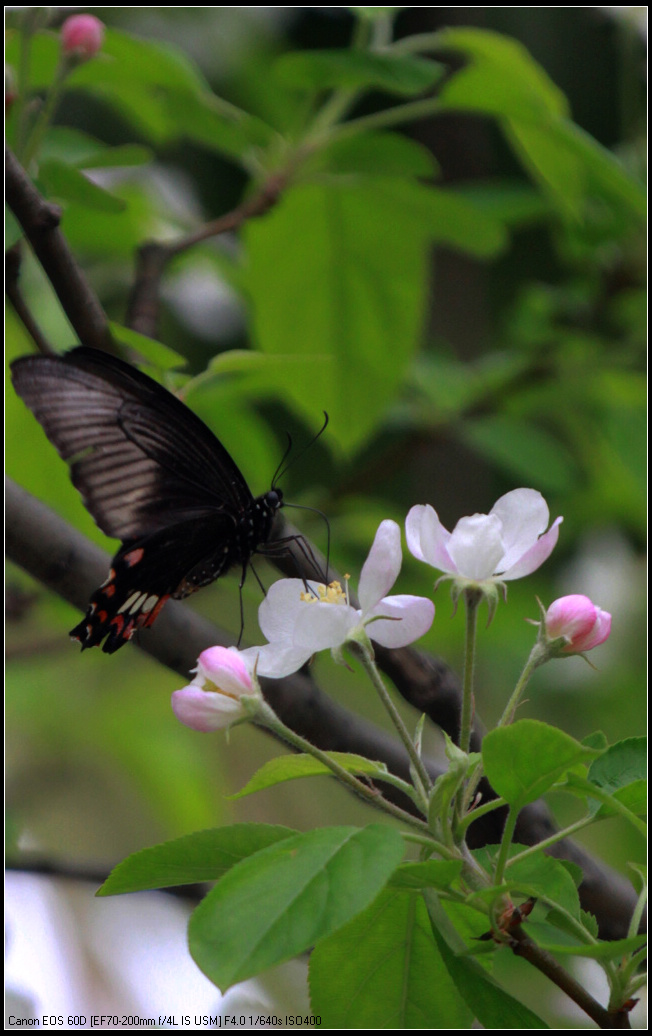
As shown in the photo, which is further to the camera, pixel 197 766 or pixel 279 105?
pixel 197 766

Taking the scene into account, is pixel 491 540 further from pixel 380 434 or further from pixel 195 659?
→ pixel 380 434

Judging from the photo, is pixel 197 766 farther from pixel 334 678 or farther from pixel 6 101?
pixel 6 101

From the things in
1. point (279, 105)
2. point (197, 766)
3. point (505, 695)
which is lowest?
point (197, 766)

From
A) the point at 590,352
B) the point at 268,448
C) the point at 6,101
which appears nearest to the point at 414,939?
the point at 6,101

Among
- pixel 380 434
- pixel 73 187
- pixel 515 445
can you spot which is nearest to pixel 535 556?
pixel 73 187

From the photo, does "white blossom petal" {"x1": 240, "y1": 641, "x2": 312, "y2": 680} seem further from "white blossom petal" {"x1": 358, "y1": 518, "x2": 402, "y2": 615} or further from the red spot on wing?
the red spot on wing

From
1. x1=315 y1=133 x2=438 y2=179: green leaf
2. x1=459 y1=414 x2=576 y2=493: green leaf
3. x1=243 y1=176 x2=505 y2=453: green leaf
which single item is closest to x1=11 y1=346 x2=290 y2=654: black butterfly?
x1=243 y1=176 x2=505 y2=453: green leaf

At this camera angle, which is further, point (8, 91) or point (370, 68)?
point (370, 68)
